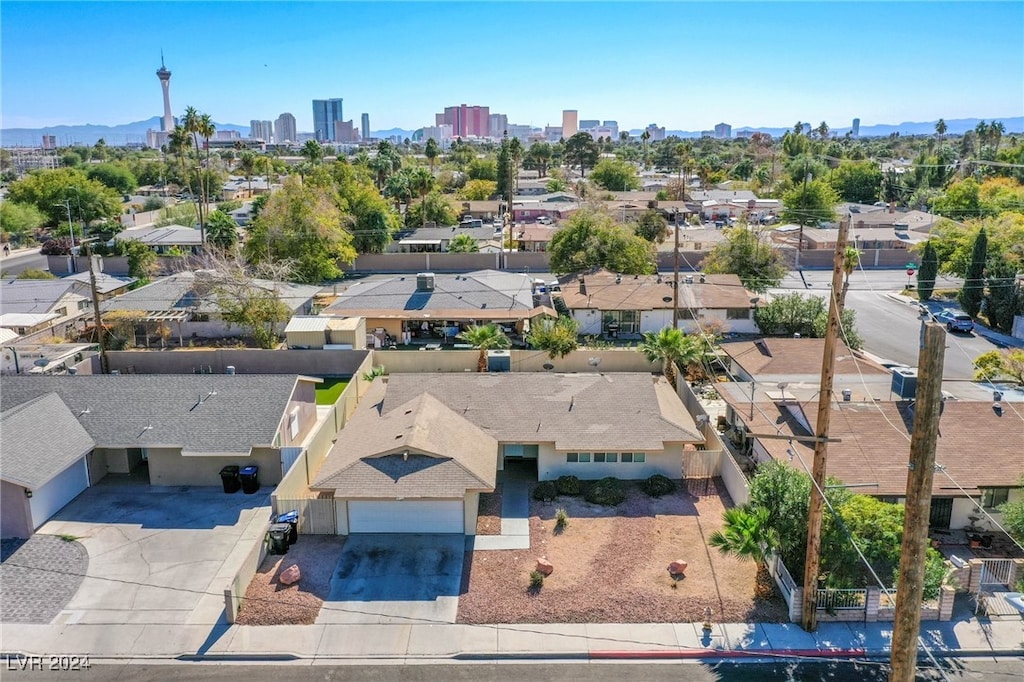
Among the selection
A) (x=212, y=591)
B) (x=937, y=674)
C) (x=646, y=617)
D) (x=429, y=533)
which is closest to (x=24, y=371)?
(x=212, y=591)

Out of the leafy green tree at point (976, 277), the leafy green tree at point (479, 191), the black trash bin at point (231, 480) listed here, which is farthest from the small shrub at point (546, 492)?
the leafy green tree at point (479, 191)

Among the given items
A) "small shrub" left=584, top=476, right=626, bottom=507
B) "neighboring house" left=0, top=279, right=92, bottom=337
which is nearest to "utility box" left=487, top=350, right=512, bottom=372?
"small shrub" left=584, top=476, right=626, bottom=507

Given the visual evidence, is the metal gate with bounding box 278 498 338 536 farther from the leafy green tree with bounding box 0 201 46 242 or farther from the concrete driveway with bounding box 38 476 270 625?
the leafy green tree with bounding box 0 201 46 242

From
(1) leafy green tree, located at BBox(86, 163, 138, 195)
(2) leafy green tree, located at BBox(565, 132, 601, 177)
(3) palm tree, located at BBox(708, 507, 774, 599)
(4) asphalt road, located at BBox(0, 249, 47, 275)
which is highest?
(2) leafy green tree, located at BBox(565, 132, 601, 177)

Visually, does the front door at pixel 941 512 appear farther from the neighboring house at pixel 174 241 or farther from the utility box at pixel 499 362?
the neighboring house at pixel 174 241

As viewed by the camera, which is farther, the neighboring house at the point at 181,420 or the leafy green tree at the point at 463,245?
the leafy green tree at the point at 463,245

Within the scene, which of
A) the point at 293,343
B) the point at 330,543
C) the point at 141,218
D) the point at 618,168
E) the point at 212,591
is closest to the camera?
the point at 212,591

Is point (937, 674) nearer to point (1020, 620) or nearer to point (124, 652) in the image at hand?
point (1020, 620)
